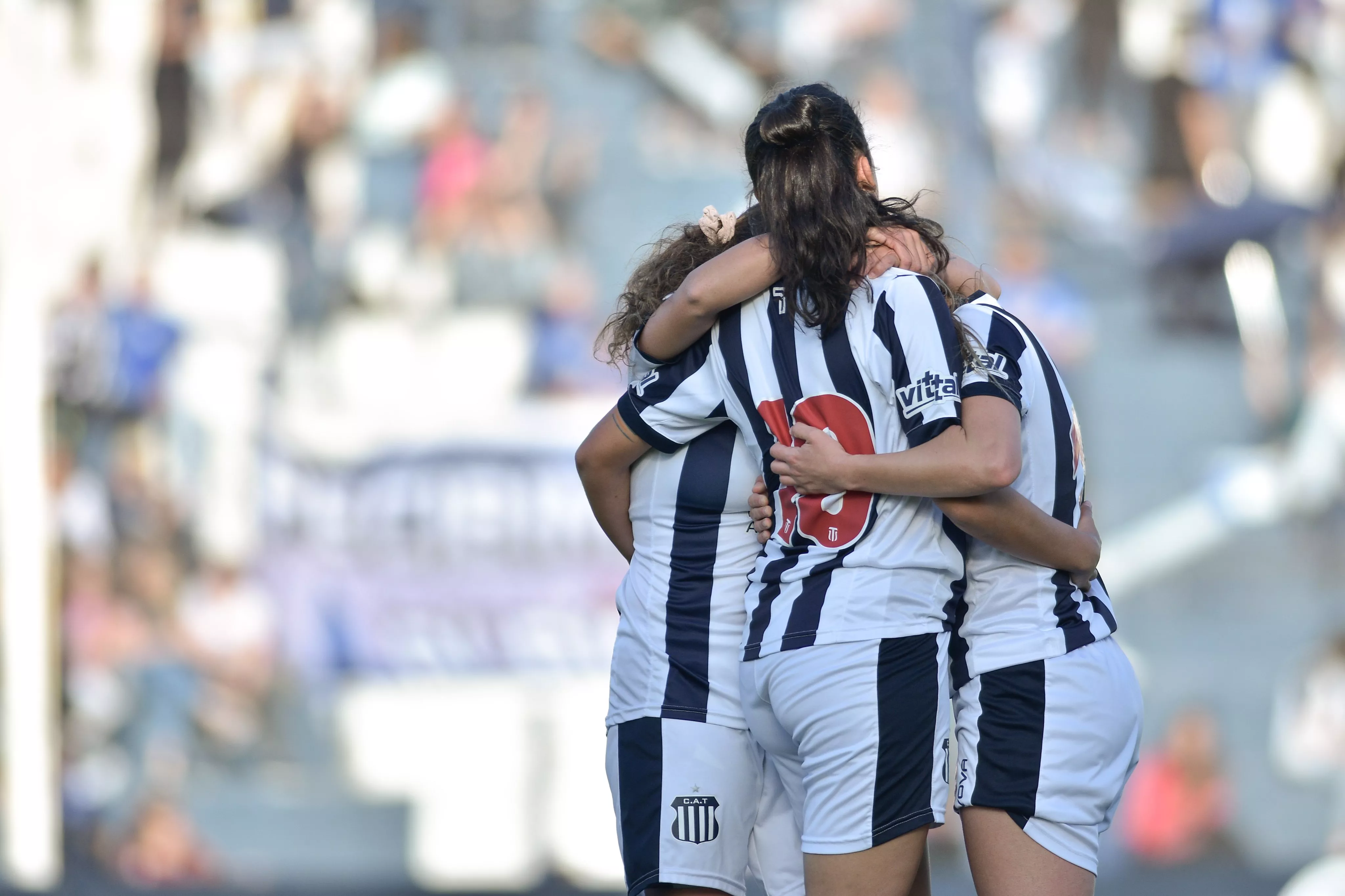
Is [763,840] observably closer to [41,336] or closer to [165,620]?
[165,620]

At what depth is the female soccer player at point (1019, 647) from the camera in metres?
2.05

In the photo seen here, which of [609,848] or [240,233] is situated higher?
[240,233]

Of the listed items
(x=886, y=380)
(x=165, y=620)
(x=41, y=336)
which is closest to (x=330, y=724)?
(x=165, y=620)

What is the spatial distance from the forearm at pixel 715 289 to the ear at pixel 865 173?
165 millimetres

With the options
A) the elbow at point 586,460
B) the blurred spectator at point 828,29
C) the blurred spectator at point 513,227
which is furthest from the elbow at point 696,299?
the blurred spectator at point 828,29

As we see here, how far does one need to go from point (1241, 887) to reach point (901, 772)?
5508mm

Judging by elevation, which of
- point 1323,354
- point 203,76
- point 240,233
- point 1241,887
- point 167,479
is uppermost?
point 203,76

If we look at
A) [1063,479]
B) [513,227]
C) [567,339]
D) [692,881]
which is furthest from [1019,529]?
[513,227]

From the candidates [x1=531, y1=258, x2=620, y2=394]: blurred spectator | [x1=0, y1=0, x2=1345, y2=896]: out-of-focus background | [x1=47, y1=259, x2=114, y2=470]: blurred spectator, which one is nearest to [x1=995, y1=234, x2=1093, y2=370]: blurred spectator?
[x1=0, y1=0, x2=1345, y2=896]: out-of-focus background

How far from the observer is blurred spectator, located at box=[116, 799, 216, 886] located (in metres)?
6.97

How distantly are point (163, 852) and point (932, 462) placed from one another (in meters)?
6.19

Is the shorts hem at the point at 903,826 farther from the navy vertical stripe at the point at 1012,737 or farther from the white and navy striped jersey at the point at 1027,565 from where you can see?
the white and navy striped jersey at the point at 1027,565

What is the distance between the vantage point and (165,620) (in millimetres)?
7227

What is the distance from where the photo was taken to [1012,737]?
212 cm
